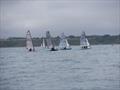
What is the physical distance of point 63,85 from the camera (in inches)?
1032

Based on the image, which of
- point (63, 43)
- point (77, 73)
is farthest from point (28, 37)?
point (77, 73)

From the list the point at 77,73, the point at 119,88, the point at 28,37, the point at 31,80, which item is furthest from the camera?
the point at 28,37

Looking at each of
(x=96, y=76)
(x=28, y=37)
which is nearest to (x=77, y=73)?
(x=96, y=76)

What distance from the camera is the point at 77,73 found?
33500 millimetres

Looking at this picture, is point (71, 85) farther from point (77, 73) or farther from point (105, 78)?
point (77, 73)

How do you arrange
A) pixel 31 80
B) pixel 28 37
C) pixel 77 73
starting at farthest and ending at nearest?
pixel 28 37, pixel 77 73, pixel 31 80

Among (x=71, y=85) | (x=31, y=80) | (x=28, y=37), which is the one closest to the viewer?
(x=71, y=85)

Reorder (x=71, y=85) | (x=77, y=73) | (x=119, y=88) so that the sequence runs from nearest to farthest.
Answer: (x=119, y=88), (x=71, y=85), (x=77, y=73)

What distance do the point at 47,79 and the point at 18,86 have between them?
3.31m

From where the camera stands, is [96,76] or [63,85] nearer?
[63,85]

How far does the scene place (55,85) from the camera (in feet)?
86.1

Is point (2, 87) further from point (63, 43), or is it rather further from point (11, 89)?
point (63, 43)

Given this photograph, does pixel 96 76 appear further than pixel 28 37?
No

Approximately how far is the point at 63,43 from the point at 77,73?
62.4 m
